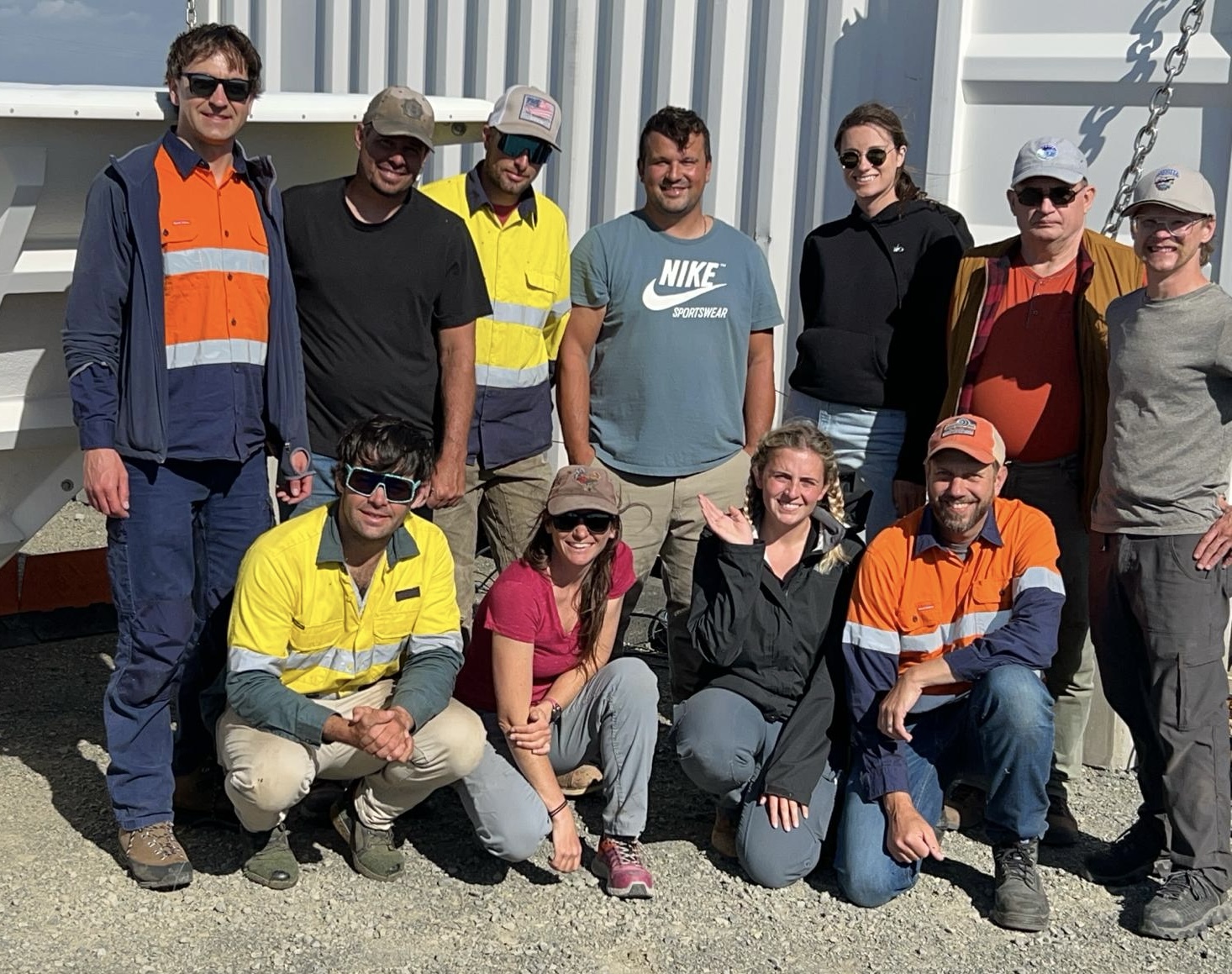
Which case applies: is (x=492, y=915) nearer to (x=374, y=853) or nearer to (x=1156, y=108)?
(x=374, y=853)

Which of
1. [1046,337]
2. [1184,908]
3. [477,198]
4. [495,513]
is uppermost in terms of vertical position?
[477,198]

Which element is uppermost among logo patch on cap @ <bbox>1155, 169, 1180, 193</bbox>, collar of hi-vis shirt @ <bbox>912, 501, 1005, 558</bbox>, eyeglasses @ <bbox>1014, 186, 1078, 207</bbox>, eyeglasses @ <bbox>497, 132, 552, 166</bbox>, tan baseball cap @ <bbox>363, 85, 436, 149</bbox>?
tan baseball cap @ <bbox>363, 85, 436, 149</bbox>

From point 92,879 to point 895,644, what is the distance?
76.2 inches

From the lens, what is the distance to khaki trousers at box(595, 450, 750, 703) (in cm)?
411

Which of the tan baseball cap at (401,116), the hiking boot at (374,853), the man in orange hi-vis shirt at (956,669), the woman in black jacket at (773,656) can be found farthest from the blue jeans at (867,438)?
the hiking boot at (374,853)

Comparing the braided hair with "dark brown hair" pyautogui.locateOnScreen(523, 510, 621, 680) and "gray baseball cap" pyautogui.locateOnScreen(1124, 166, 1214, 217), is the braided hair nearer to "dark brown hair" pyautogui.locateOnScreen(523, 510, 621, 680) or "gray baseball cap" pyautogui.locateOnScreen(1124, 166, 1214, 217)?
"dark brown hair" pyautogui.locateOnScreen(523, 510, 621, 680)

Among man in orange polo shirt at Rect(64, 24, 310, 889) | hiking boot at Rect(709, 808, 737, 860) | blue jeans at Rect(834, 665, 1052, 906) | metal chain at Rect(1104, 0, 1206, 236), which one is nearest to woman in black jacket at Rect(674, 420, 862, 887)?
hiking boot at Rect(709, 808, 737, 860)

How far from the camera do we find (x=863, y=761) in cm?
366

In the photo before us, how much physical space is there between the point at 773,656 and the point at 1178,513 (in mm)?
992

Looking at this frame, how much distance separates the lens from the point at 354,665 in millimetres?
3602

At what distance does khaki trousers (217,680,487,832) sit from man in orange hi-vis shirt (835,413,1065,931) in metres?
0.92

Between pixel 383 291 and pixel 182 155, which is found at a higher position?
pixel 182 155

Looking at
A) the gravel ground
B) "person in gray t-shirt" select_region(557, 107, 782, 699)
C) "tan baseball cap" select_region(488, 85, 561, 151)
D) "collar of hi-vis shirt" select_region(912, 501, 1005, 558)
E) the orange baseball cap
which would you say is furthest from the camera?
"person in gray t-shirt" select_region(557, 107, 782, 699)

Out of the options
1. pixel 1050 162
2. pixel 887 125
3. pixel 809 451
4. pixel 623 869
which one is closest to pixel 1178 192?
pixel 1050 162
